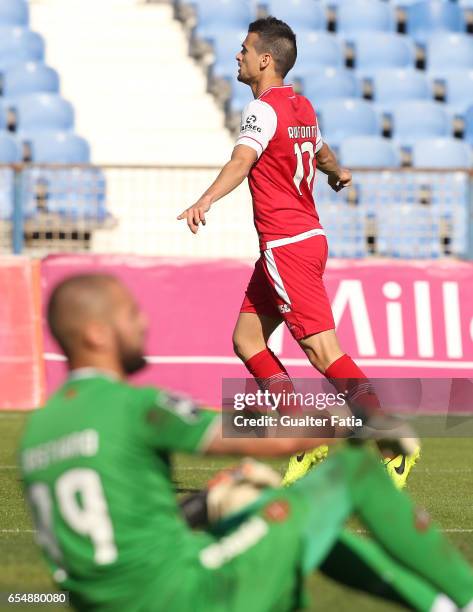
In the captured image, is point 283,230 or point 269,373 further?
point 269,373

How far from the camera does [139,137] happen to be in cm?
1841

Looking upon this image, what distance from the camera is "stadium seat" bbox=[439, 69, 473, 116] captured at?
20.2 meters

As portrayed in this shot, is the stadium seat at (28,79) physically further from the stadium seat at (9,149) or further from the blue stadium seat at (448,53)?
the blue stadium seat at (448,53)

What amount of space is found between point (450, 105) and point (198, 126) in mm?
4166

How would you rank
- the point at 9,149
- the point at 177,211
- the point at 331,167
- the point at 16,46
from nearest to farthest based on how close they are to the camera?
the point at 331,167 < the point at 177,211 < the point at 9,149 < the point at 16,46

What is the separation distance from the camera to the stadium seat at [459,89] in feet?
66.2

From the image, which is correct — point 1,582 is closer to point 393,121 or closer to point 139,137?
point 139,137

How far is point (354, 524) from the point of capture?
5973mm

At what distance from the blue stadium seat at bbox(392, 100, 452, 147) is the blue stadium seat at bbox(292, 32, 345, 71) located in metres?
1.67

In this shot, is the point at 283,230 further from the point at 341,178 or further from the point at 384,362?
the point at 384,362

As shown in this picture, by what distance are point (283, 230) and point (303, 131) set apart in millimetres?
529

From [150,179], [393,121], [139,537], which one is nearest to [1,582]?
[139,537]

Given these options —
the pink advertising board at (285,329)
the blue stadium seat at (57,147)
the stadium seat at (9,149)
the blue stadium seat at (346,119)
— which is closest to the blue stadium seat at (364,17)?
the blue stadium seat at (346,119)

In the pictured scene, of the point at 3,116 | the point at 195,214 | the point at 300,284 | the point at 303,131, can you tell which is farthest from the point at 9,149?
the point at 195,214
